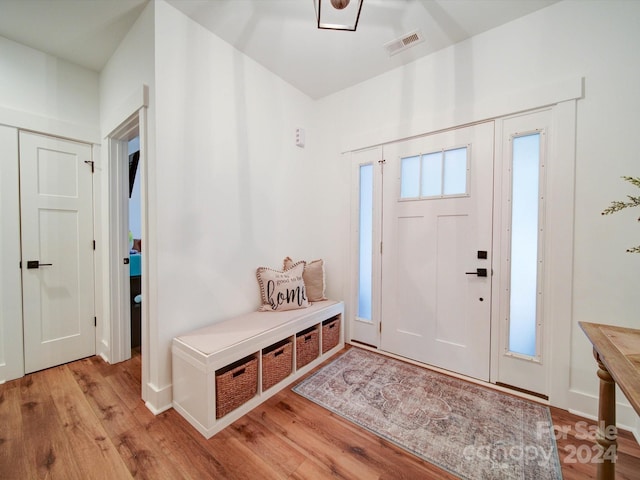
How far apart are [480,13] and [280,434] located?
125 inches

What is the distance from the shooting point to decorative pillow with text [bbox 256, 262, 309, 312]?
2342 mm

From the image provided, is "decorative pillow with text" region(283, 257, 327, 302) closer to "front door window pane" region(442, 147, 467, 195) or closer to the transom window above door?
the transom window above door

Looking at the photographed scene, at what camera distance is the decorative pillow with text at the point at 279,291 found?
2.34m

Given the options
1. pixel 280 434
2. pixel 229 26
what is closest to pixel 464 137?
pixel 229 26

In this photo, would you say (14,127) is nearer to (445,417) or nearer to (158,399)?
(158,399)

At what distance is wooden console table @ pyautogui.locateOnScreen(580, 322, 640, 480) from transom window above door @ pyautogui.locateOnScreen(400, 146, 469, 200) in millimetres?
1281

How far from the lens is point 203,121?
197 cm

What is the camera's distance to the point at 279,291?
2.35 metres

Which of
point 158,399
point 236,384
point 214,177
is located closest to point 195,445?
point 236,384

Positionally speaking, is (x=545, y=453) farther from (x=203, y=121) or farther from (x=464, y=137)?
(x=203, y=121)

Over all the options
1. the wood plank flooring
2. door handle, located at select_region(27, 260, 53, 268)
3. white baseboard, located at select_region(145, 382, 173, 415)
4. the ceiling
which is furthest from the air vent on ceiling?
door handle, located at select_region(27, 260, 53, 268)

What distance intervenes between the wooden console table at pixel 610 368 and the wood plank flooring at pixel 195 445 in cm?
37

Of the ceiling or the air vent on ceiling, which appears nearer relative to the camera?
the ceiling

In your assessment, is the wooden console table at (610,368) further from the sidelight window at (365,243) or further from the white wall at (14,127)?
the white wall at (14,127)
